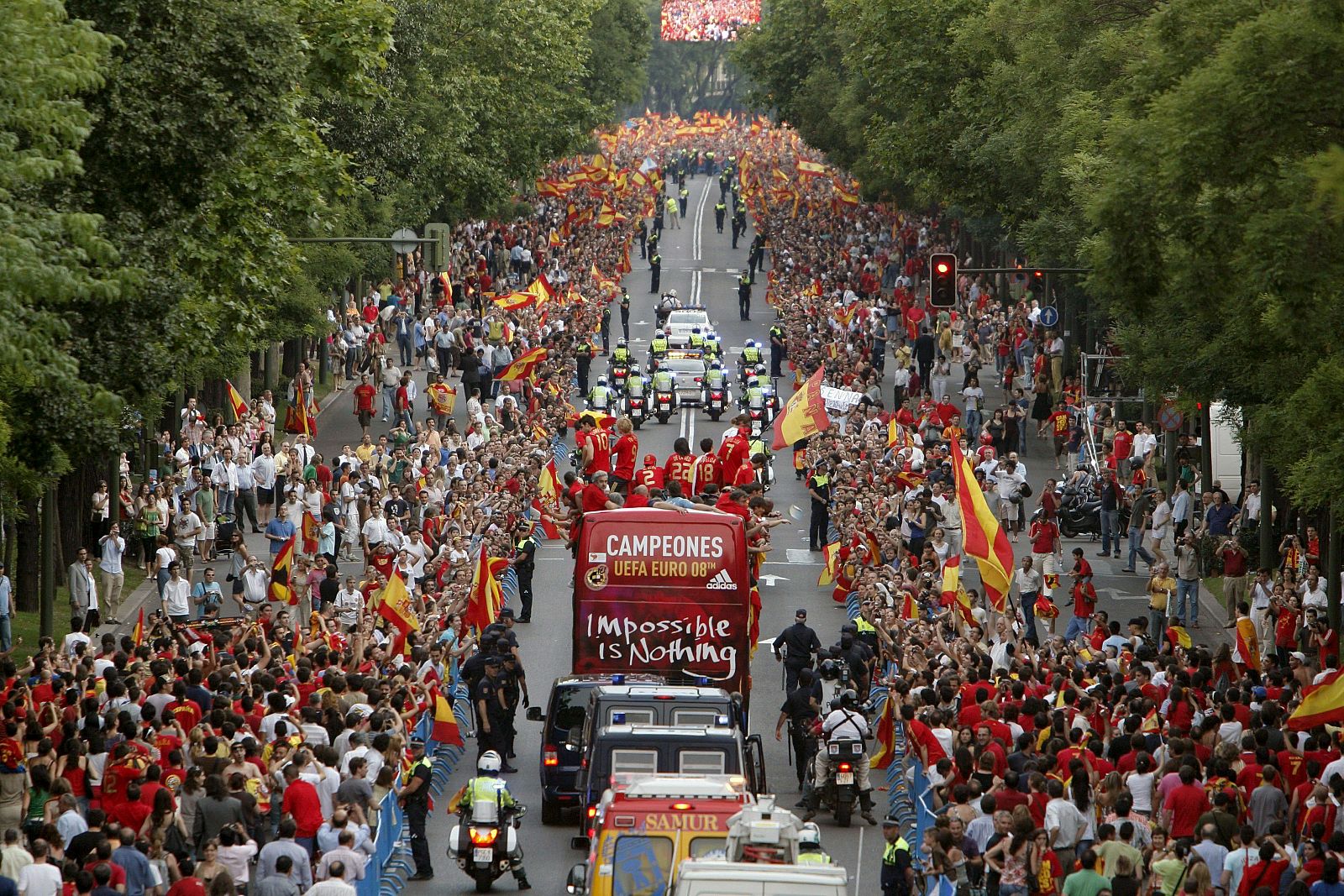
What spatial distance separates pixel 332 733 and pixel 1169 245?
29.4ft

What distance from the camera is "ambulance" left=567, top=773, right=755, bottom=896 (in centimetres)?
1540

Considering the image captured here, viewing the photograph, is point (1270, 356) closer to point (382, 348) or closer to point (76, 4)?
point (76, 4)

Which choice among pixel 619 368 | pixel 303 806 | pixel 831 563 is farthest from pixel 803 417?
pixel 303 806

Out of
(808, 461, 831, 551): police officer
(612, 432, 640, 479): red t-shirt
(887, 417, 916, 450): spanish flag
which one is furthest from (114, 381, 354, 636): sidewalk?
(887, 417, 916, 450): spanish flag

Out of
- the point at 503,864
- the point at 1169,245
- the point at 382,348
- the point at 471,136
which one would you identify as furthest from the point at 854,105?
the point at 503,864

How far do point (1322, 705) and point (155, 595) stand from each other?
61.8 feet

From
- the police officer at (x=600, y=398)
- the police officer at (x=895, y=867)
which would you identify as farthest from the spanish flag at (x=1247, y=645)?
the police officer at (x=600, y=398)

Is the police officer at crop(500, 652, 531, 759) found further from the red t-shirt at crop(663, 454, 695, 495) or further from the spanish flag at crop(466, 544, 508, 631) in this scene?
the red t-shirt at crop(663, 454, 695, 495)

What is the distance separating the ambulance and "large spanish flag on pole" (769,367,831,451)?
20390 mm

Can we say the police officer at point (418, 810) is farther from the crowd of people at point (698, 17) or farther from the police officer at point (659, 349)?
the crowd of people at point (698, 17)

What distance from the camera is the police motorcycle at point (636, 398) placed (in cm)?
4919

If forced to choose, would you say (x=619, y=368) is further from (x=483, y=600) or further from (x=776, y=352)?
(x=483, y=600)

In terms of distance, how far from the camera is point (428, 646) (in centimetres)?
2364

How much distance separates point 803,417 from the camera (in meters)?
36.2
